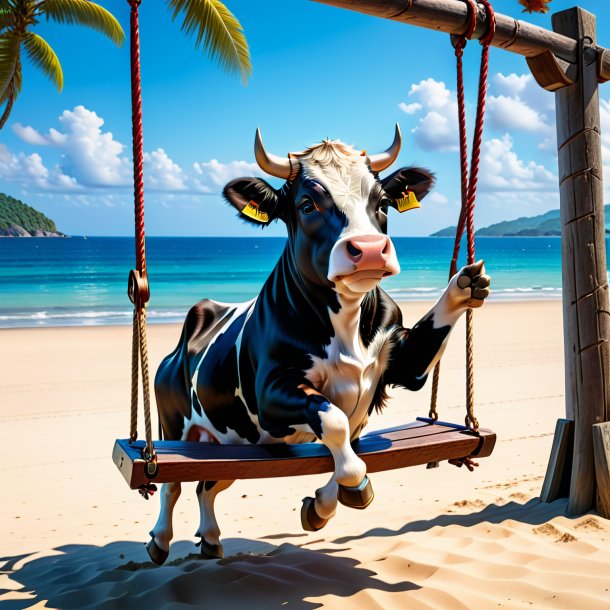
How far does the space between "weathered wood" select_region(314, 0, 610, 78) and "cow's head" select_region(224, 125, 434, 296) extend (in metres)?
0.63

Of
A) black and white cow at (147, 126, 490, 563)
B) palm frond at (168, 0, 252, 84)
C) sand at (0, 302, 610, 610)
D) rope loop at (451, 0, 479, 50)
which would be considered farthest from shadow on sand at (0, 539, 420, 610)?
palm frond at (168, 0, 252, 84)

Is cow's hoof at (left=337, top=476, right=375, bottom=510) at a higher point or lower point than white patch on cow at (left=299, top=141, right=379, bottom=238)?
lower

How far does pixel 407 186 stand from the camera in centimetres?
321

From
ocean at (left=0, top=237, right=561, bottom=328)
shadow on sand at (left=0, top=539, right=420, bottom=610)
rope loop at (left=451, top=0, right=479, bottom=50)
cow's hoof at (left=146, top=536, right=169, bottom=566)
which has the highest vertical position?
ocean at (left=0, top=237, right=561, bottom=328)

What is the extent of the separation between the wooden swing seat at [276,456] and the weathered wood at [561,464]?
1335 mm

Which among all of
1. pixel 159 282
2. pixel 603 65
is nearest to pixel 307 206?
pixel 603 65

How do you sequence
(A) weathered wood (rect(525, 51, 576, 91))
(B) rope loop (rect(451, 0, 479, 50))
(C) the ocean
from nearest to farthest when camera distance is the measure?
(B) rope loop (rect(451, 0, 479, 50)) < (A) weathered wood (rect(525, 51, 576, 91)) < (C) the ocean

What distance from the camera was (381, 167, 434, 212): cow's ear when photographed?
315 cm

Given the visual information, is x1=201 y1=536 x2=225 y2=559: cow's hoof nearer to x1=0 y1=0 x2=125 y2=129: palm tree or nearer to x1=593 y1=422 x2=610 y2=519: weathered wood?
x1=593 y1=422 x2=610 y2=519: weathered wood

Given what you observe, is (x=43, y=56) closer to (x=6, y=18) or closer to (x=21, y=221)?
(x=6, y=18)

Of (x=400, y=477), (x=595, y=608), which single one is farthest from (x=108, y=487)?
(x=595, y=608)

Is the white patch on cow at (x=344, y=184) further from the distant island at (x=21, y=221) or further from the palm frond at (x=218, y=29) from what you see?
the distant island at (x=21, y=221)

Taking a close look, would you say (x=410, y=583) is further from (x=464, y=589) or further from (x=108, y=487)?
(x=108, y=487)

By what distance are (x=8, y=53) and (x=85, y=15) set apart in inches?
64.7
